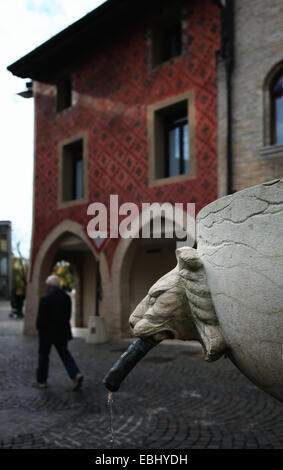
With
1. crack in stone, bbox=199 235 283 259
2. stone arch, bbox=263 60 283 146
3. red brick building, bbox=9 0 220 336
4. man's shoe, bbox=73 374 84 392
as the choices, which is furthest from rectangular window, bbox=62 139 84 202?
crack in stone, bbox=199 235 283 259

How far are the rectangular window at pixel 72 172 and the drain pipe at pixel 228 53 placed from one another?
5.11m

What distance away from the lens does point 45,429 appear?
4012 mm

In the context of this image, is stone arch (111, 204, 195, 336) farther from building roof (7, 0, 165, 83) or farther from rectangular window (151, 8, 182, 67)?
building roof (7, 0, 165, 83)

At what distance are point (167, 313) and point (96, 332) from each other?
28.5 ft

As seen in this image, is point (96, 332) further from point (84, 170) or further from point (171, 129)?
point (171, 129)

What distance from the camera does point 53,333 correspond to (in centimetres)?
558

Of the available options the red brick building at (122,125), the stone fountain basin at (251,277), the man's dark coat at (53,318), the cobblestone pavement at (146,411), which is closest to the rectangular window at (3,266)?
the red brick building at (122,125)

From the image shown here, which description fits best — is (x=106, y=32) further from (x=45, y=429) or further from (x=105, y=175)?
(x=45, y=429)

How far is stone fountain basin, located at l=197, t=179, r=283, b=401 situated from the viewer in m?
1.22

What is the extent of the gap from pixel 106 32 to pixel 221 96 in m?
4.16

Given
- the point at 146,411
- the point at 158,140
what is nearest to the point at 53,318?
the point at 146,411

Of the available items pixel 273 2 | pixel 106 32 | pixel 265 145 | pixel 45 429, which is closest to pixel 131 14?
pixel 106 32

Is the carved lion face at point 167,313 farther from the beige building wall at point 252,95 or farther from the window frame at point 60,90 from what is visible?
the window frame at point 60,90

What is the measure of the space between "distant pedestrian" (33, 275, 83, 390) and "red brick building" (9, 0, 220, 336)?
4.12 metres
